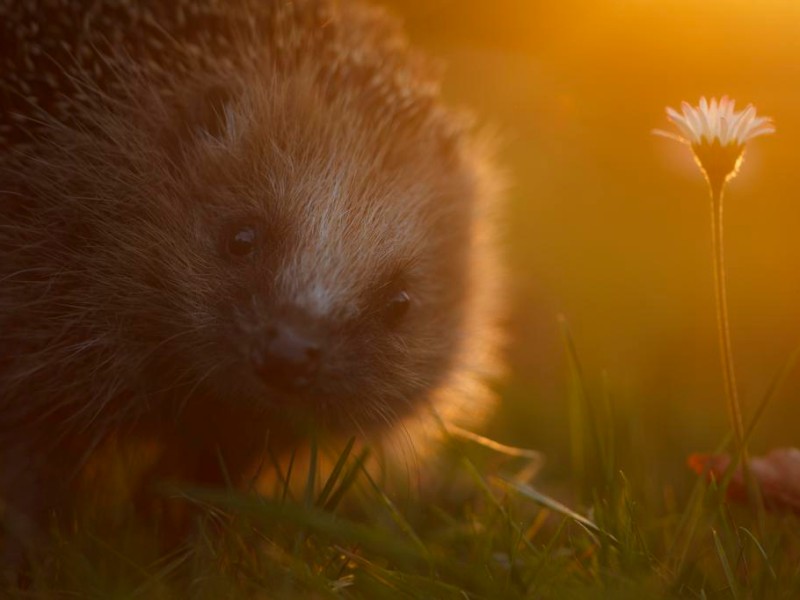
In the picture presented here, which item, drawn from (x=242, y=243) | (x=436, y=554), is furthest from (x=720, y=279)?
(x=242, y=243)

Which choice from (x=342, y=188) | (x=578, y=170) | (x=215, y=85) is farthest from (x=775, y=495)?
(x=578, y=170)

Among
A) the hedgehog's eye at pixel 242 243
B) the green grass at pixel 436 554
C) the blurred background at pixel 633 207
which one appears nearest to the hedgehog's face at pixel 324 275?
the hedgehog's eye at pixel 242 243

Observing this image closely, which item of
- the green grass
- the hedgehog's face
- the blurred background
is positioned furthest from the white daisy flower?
the blurred background

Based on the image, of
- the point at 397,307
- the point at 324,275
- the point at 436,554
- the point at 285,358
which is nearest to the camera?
the point at 436,554

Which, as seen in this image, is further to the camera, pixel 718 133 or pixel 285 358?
pixel 285 358

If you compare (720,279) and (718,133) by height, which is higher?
(718,133)

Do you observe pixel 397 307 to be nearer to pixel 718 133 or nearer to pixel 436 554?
pixel 436 554

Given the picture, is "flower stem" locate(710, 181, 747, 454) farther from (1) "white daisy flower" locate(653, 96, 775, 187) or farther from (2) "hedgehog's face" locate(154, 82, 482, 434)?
(2) "hedgehog's face" locate(154, 82, 482, 434)
